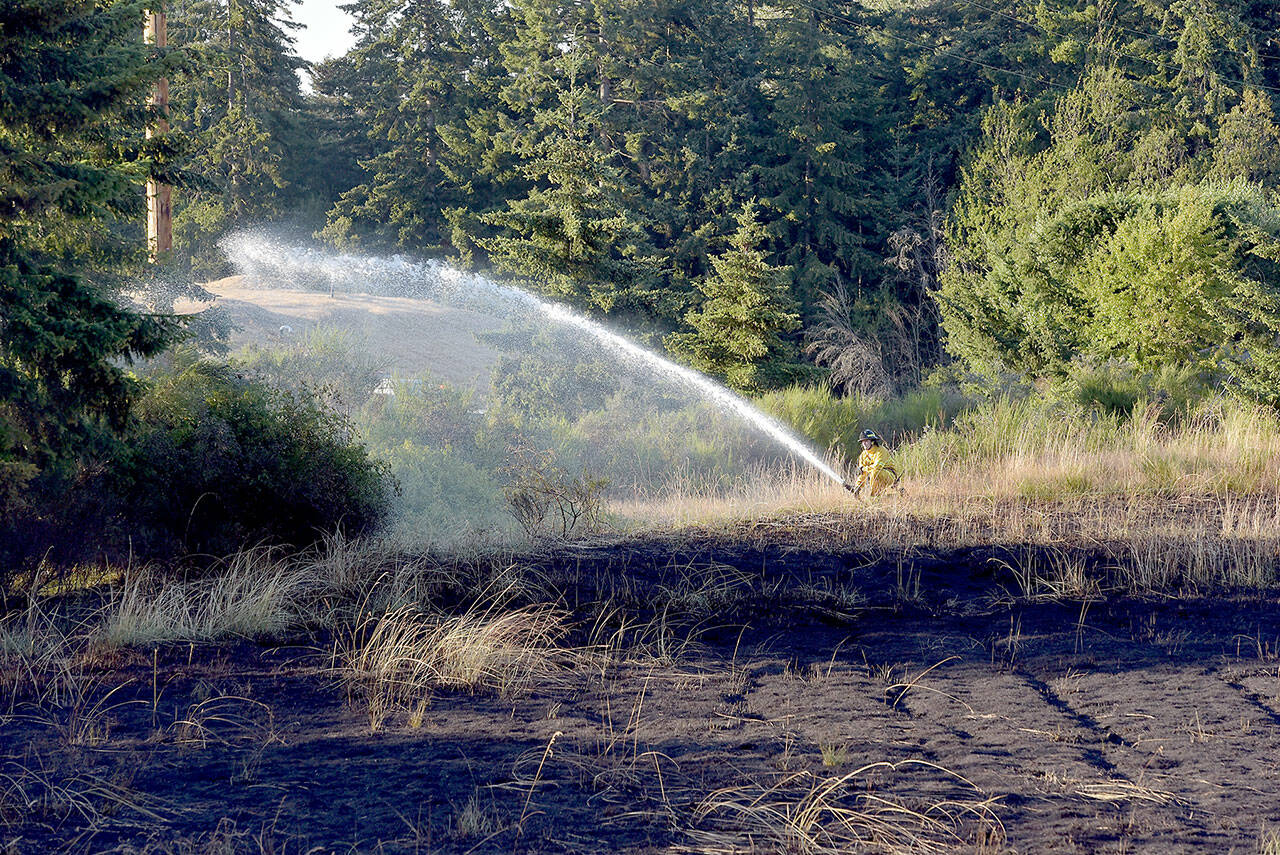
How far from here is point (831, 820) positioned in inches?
151

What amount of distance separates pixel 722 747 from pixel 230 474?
17.7ft

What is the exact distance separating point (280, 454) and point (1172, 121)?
3342 cm

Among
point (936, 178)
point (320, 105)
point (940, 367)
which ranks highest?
point (320, 105)

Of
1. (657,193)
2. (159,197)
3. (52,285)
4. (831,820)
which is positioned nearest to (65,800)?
(831,820)

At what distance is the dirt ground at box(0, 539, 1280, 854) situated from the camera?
3705mm

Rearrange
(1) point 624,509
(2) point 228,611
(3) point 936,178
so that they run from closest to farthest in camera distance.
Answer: (2) point 228,611 → (1) point 624,509 → (3) point 936,178

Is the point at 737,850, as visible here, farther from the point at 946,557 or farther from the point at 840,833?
the point at 946,557

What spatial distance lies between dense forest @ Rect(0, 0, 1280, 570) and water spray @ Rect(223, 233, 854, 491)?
0.55 metres

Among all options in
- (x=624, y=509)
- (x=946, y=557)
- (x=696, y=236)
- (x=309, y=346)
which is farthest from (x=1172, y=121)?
(x=946, y=557)

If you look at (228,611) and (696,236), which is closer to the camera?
(228,611)

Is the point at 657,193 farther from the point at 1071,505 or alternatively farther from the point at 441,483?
the point at 1071,505

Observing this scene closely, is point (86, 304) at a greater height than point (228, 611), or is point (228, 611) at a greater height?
point (86, 304)

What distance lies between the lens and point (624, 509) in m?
12.6

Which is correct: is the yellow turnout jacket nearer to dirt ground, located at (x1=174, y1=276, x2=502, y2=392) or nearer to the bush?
the bush
